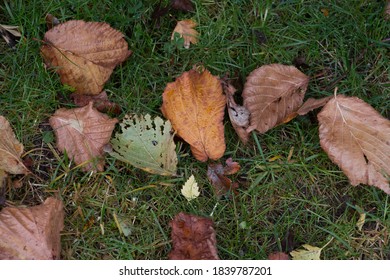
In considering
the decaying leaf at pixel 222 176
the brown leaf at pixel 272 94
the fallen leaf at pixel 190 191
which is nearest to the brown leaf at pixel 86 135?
the fallen leaf at pixel 190 191

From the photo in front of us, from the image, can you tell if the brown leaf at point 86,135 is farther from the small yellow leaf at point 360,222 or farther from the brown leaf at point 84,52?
the small yellow leaf at point 360,222

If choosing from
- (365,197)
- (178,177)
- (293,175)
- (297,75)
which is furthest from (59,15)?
(365,197)

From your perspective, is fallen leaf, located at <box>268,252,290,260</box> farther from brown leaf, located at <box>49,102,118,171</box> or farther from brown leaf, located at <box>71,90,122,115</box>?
brown leaf, located at <box>71,90,122,115</box>

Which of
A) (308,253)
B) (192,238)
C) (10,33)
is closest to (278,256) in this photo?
(308,253)

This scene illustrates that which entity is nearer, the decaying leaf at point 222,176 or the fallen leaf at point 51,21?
the decaying leaf at point 222,176

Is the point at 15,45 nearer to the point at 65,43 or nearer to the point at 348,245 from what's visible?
the point at 65,43

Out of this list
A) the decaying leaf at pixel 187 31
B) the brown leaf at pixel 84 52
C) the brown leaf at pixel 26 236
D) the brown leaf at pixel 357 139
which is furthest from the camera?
the decaying leaf at pixel 187 31
